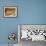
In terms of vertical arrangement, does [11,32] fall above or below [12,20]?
below

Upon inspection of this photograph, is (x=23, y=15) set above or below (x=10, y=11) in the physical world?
below

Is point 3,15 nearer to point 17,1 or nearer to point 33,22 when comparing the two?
point 17,1

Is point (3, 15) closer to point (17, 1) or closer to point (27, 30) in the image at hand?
point (17, 1)

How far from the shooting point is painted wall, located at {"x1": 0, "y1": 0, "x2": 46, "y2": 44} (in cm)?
366

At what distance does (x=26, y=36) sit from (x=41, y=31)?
43cm

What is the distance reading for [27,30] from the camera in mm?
3584

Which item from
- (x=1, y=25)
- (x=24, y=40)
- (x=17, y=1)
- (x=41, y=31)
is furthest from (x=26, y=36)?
(x=17, y=1)

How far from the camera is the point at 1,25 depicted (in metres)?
3.66

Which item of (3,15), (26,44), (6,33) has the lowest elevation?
(26,44)

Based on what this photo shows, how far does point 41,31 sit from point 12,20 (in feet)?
2.84

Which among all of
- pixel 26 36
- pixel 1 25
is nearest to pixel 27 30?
pixel 26 36

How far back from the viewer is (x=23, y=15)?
369cm

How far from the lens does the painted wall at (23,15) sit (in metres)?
3.66

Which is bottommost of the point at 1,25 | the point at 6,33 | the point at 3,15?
the point at 6,33
